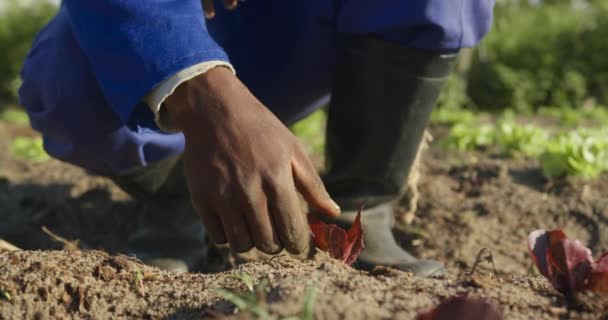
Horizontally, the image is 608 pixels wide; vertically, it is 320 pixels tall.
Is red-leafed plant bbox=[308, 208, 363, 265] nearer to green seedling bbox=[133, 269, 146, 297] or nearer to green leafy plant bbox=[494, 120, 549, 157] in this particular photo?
green seedling bbox=[133, 269, 146, 297]

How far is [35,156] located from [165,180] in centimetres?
201

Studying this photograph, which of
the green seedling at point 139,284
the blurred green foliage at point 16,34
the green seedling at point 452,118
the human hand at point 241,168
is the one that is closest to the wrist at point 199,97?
the human hand at point 241,168

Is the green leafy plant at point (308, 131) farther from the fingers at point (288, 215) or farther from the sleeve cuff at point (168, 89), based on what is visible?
the fingers at point (288, 215)

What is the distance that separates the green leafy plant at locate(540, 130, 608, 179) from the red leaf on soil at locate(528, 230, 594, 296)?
1.83 meters

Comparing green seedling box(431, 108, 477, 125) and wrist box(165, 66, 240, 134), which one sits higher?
wrist box(165, 66, 240, 134)

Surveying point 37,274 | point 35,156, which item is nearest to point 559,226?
point 37,274

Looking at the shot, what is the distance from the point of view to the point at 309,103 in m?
2.69

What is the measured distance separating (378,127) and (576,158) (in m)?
1.36

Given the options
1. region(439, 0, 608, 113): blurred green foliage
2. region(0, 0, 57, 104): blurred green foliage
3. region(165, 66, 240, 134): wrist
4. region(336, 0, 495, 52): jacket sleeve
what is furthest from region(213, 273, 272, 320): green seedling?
region(0, 0, 57, 104): blurred green foliage

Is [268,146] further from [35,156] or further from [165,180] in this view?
[35,156]

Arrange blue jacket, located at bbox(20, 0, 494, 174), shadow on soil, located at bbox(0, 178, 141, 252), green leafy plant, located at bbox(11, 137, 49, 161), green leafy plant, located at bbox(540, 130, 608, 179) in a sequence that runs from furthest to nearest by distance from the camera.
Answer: green leafy plant, located at bbox(11, 137, 49, 161) → green leafy plant, located at bbox(540, 130, 608, 179) → shadow on soil, located at bbox(0, 178, 141, 252) → blue jacket, located at bbox(20, 0, 494, 174)

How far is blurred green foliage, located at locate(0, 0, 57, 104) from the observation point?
9391 mm

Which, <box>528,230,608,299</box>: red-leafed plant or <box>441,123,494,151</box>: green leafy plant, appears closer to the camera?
<box>528,230,608,299</box>: red-leafed plant

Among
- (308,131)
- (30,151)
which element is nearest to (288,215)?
(30,151)
